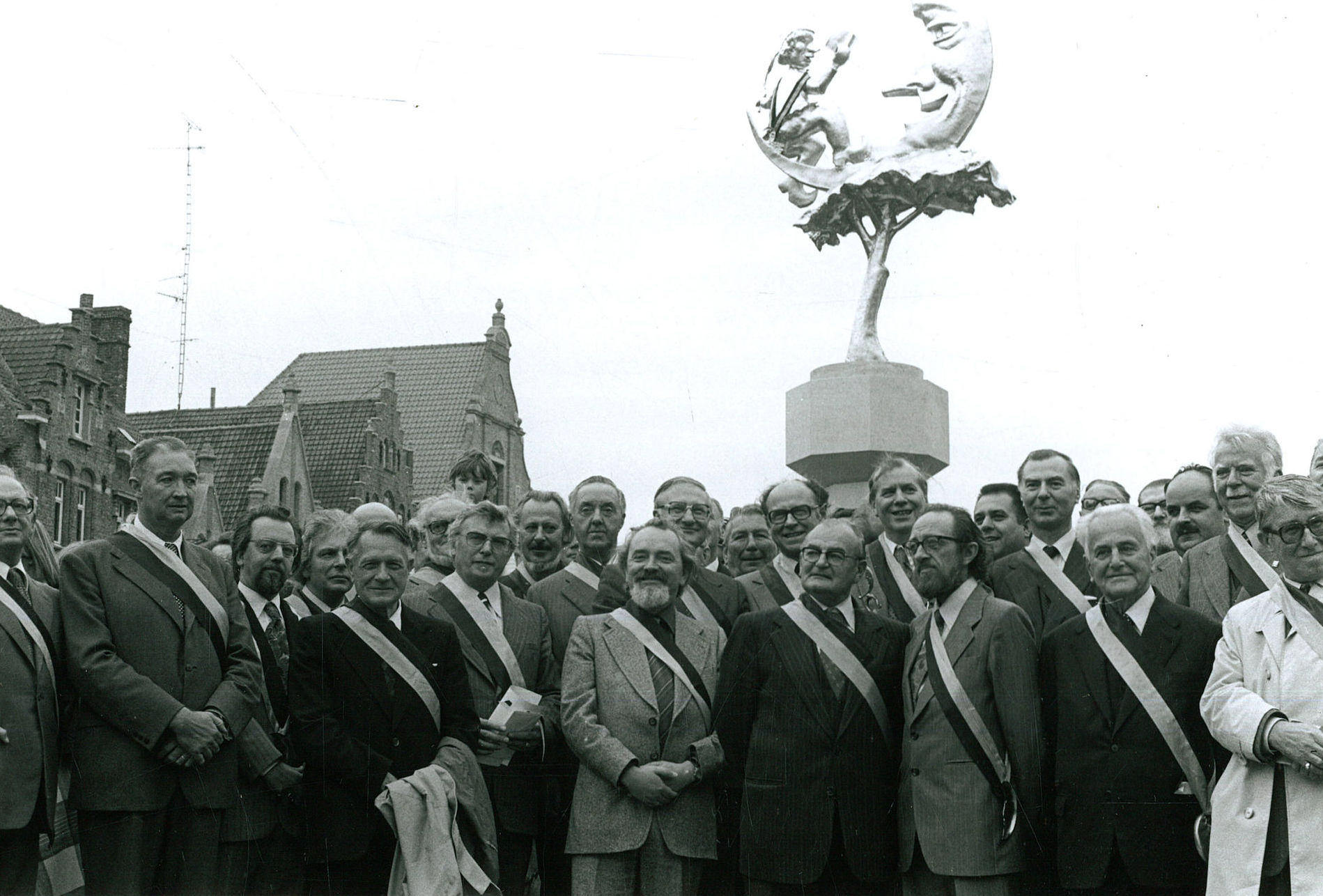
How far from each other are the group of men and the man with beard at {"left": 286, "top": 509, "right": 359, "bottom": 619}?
0.05 feet

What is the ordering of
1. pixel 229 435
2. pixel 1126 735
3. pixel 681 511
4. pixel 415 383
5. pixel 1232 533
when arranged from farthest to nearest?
pixel 415 383, pixel 229 435, pixel 681 511, pixel 1232 533, pixel 1126 735

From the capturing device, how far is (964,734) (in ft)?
19.3

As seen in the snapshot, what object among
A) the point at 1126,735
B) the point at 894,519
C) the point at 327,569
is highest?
the point at 894,519

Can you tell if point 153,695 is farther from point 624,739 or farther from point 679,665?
point 679,665

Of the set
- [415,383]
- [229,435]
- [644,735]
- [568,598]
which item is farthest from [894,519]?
[415,383]

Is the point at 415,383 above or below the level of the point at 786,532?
above

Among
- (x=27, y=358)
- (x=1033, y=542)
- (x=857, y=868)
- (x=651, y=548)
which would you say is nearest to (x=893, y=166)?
(x=1033, y=542)

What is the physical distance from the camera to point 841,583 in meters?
6.37

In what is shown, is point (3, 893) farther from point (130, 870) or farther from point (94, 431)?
point (94, 431)

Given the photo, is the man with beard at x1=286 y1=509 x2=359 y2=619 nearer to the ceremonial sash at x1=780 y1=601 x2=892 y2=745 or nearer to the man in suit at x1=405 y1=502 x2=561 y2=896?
the man in suit at x1=405 y1=502 x2=561 y2=896

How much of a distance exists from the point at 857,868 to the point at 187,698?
2734 mm

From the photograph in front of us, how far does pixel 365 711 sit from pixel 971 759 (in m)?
2.42

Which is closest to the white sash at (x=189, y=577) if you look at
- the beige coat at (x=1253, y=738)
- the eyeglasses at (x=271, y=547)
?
the eyeglasses at (x=271, y=547)

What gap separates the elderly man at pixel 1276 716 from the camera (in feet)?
17.1
